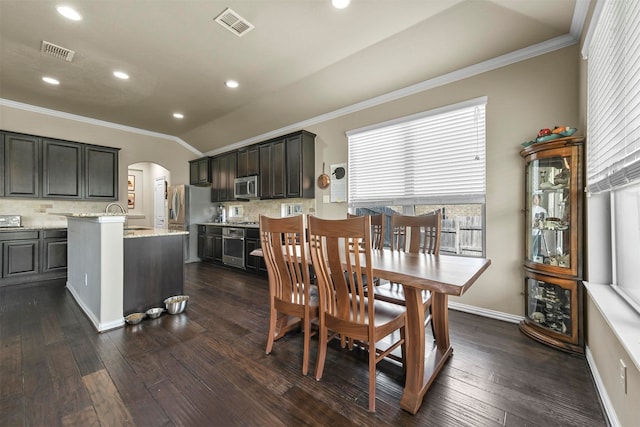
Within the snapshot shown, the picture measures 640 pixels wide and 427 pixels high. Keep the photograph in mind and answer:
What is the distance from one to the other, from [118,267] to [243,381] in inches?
71.0

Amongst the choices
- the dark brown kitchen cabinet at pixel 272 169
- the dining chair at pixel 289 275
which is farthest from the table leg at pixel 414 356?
the dark brown kitchen cabinet at pixel 272 169

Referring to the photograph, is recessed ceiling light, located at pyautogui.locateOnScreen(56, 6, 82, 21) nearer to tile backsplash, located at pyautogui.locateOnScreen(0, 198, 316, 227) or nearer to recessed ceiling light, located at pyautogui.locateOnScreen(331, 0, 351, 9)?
recessed ceiling light, located at pyautogui.locateOnScreen(331, 0, 351, 9)

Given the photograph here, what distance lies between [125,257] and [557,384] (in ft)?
12.4

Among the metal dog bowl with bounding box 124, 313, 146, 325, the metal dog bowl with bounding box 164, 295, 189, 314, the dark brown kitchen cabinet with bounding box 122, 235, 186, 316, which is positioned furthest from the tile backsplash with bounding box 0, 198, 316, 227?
the metal dog bowl with bounding box 124, 313, 146, 325

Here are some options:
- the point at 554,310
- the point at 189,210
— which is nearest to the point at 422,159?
the point at 554,310

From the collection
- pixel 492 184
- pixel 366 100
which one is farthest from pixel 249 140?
pixel 492 184

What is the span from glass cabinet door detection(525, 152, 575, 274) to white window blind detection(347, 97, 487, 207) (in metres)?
0.53

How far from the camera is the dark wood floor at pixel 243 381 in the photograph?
4.81 ft

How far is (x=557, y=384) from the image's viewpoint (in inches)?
68.6

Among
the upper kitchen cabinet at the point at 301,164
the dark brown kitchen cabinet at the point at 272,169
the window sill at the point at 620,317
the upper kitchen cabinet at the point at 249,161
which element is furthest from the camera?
the upper kitchen cabinet at the point at 249,161

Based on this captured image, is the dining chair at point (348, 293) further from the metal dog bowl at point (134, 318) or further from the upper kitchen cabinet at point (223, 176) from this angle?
the upper kitchen cabinet at point (223, 176)

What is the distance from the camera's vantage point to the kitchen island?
8.31 ft

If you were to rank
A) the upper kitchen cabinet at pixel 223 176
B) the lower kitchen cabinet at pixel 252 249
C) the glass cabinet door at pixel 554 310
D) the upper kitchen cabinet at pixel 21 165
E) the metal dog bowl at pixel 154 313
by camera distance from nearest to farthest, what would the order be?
the glass cabinet door at pixel 554 310, the metal dog bowl at pixel 154 313, the upper kitchen cabinet at pixel 21 165, the lower kitchen cabinet at pixel 252 249, the upper kitchen cabinet at pixel 223 176

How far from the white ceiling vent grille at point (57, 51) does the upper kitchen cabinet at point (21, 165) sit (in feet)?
7.14
